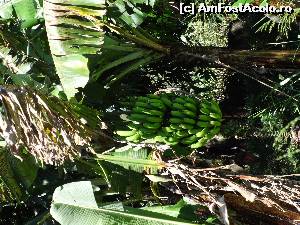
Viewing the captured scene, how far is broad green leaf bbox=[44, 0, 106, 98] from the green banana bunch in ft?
0.63

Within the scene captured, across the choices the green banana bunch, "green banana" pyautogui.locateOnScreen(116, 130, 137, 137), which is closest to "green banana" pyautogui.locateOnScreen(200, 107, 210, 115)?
the green banana bunch

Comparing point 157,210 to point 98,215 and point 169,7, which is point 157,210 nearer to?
point 98,215

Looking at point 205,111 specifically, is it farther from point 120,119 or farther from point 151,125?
point 120,119

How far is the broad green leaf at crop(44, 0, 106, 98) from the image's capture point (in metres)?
1.21

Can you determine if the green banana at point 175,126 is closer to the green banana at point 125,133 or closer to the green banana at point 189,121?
the green banana at point 189,121

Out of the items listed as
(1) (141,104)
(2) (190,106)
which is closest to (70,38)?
(1) (141,104)

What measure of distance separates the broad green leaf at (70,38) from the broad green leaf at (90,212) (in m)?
0.27

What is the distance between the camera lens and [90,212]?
125 cm

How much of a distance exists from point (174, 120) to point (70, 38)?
355 millimetres

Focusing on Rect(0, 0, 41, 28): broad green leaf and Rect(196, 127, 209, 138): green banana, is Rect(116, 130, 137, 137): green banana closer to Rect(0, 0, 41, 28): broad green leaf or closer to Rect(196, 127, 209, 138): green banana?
Rect(196, 127, 209, 138): green banana

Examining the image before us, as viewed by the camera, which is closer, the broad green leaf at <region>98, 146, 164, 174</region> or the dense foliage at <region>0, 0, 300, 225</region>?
the dense foliage at <region>0, 0, 300, 225</region>

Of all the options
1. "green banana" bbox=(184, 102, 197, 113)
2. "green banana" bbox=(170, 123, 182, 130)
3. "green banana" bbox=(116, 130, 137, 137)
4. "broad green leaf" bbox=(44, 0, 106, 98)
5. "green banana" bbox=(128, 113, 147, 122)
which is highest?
"broad green leaf" bbox=(44, 0, 106, 98)

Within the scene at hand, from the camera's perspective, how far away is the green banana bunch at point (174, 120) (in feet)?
4.21

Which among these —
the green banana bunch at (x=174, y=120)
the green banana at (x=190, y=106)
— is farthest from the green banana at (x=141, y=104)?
the green banana at (x=190, y=106)
